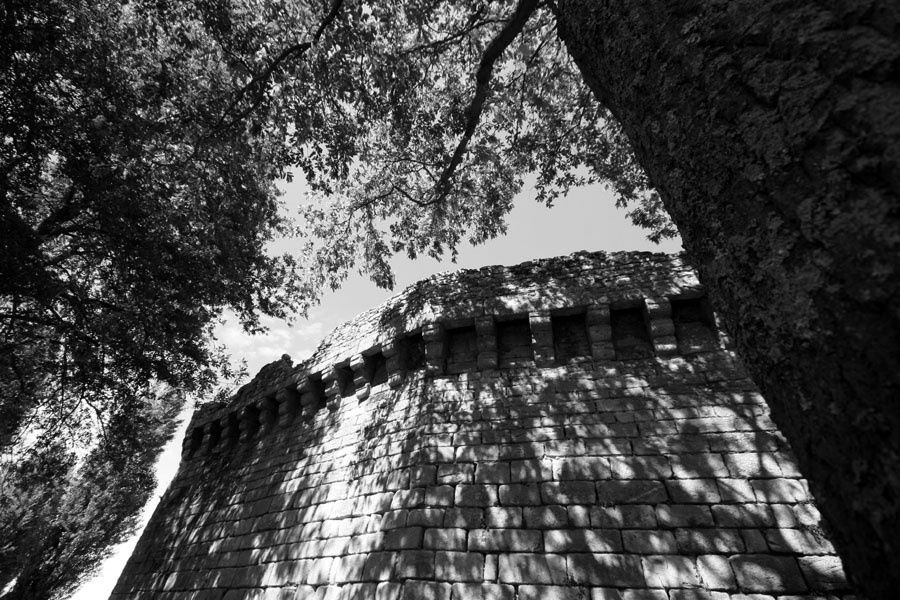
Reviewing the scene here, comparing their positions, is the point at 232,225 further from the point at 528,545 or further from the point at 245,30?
the point at 528,545

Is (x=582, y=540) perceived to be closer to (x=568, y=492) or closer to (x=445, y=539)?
(x=568, y=492)

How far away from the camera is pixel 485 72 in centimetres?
727

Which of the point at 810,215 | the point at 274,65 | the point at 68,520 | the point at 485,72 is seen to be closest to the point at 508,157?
the point at 485,72

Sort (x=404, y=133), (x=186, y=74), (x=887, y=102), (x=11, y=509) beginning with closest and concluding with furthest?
(x=887, y=102) → (x=186, y=74) → (x=404, y=133) → (x=11, y=509)

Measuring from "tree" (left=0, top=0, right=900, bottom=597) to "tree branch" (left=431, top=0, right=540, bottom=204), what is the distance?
1.9 inches

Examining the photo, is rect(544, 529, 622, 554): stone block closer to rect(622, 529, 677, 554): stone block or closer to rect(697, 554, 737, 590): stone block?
rect(622, 529, 677, 554): stone block

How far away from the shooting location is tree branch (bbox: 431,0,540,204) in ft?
20.7

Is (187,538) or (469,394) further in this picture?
(187,538)

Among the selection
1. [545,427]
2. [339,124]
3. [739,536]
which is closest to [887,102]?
[739,536]

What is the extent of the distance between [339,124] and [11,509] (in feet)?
73.4

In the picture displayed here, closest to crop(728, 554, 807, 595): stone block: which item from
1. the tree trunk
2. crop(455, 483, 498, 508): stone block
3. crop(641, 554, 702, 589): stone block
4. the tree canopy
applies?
crop(641, 554, 702, 589): stone block

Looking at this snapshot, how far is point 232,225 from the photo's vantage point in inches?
356

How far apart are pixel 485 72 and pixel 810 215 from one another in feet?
24.3

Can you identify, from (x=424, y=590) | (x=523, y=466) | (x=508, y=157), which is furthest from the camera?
(x=508, y=157)
